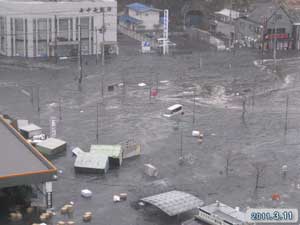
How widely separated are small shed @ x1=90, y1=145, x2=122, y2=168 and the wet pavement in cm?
33

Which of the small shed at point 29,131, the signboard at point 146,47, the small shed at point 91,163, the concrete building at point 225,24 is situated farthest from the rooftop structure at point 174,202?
the concrete building at point 225,24

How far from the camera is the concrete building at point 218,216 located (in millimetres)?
17172

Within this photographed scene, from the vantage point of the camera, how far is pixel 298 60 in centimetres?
3816

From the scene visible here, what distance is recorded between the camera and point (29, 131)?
936 inches

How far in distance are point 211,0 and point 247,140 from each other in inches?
950

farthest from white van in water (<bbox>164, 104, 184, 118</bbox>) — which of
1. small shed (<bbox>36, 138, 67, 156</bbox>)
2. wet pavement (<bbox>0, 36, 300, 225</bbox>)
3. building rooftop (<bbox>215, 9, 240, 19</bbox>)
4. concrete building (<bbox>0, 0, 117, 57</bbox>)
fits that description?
building rooftop (<bbox>215, 9, 240, 19</bbox>)

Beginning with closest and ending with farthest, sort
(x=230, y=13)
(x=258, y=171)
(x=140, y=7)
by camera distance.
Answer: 1. (x=258, y=171)
2. (x=230, y=13)
3. (x=140, y=7)

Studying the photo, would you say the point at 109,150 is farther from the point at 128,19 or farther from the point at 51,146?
the point at 128,19

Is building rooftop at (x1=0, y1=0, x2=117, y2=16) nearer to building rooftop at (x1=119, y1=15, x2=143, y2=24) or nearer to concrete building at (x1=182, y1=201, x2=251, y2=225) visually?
building rooftop at (x1=119, y1=15, x2=143, y2=24)

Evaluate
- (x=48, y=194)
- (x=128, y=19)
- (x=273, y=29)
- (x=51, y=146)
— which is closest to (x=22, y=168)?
(x=48, y=194)

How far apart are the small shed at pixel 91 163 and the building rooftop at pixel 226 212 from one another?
4.30 metres

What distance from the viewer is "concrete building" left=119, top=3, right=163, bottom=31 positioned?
43.9m

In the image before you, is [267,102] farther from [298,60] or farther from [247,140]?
[298,60]

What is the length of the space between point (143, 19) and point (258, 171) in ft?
80.4
